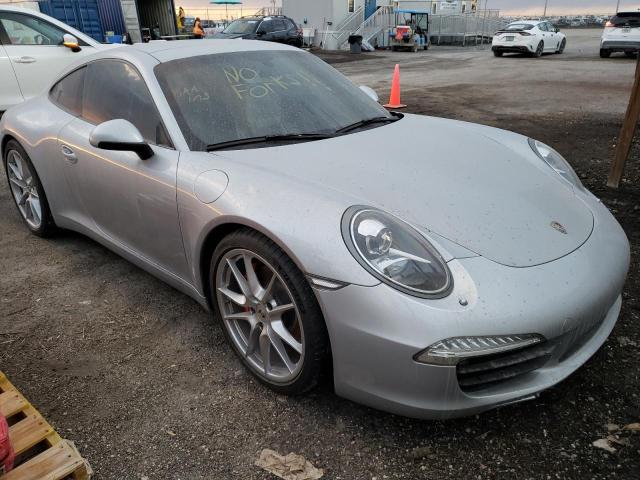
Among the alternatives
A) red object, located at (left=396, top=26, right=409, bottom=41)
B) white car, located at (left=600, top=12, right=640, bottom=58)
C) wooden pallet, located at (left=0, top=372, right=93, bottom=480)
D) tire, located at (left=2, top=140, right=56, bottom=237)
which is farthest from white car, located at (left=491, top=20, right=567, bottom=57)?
wooden pallet, located at (left=0, top=372, right=93, bottom=480)

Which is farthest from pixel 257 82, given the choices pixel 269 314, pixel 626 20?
pixel 626 20

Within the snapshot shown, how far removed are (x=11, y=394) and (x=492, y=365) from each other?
1757mm

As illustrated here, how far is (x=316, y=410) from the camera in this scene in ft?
7.05

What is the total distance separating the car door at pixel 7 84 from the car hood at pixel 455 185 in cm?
629

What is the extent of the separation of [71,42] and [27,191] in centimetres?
457

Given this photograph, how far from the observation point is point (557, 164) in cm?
284

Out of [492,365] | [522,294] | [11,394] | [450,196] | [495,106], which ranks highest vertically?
[450,196]

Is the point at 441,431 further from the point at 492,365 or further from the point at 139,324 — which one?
the point at 139,324

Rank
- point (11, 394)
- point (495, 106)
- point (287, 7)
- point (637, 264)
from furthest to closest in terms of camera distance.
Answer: point (287, 7)
point (495, 106)
point (637, 264)
point (11, 394)

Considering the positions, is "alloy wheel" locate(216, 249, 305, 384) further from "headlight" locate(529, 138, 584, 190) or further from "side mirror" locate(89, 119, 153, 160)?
"headlight" locate(529, 138, 584, 190)

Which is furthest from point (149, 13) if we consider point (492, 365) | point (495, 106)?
point (492, 365)

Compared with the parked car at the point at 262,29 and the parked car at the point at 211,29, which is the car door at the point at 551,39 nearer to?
the parked car at the point at 262,29

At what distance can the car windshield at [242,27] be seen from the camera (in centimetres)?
1933

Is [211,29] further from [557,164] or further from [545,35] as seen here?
[557,164]
